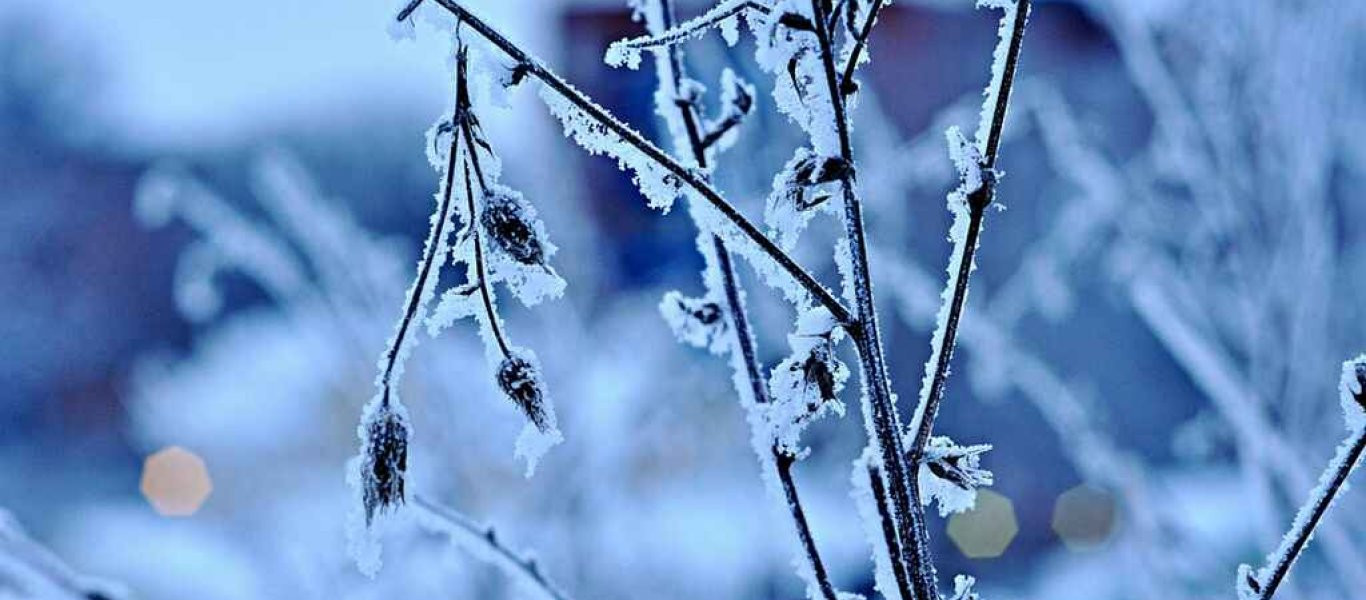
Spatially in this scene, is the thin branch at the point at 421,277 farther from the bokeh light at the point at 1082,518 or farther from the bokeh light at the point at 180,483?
the bokeh light at the point at 1082,518

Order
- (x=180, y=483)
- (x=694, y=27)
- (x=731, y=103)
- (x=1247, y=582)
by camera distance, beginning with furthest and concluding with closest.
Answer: (x=180, y=483)
(x=731, y=103)
(x=1247, y=582)
(x=694, y=27)

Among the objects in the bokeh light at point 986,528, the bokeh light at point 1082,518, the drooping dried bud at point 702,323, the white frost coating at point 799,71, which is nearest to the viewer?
the white frost coating at point 799,71

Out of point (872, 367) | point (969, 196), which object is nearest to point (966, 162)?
point (969, 196)

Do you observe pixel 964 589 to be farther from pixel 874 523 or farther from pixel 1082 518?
pixel 1082 518

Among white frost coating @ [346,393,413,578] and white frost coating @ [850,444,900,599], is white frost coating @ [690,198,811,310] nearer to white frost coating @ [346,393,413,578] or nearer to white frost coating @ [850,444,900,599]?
white frost coating @ [850,444,900,599]

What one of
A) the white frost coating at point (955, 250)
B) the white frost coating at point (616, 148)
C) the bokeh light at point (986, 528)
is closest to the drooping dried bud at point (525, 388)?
the white frost coating at point (616, 148)

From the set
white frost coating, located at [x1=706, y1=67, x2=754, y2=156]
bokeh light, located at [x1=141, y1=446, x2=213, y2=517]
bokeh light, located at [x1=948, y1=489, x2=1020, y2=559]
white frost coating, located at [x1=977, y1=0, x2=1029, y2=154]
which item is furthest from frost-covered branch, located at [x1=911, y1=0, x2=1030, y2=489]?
bokeh light, located at [x1=141, y1=446, x2=213, y2=517]

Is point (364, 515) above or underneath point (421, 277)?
underneath
